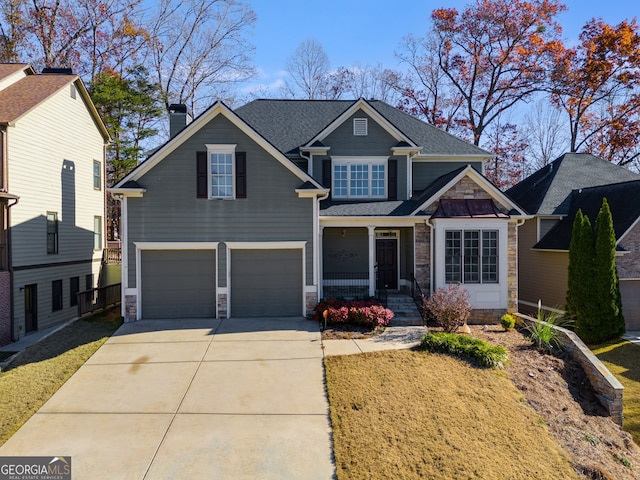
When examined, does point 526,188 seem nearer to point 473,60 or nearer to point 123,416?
point 473,60

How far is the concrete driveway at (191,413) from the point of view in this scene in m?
5.57

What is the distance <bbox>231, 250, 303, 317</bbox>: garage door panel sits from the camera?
12.5 meters

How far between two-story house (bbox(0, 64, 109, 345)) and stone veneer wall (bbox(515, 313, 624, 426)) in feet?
58.9

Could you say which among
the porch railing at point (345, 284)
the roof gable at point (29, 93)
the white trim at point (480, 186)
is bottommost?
the porch railing at point (345, 284)

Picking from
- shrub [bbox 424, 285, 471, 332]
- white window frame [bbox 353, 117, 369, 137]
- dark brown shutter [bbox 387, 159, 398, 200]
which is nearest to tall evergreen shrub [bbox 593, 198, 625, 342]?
shrub [bbox 424, 285, 471, 332]

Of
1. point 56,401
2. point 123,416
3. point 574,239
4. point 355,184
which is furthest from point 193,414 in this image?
point 574,239

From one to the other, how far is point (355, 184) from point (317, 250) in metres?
3.75

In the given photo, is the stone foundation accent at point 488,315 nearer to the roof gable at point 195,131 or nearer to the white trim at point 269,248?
the white trim at point 269,248

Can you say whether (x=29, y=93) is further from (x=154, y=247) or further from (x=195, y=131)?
(x=154, y=247)

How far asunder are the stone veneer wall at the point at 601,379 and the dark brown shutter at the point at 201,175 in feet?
37.8

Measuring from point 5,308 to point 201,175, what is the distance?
841 centimetres

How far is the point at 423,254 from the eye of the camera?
43.5 ft

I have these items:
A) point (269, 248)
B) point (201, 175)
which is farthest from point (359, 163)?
point (201, 175)

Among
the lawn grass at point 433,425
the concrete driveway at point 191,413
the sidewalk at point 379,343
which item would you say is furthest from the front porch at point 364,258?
the lawn grass at point 433,425
